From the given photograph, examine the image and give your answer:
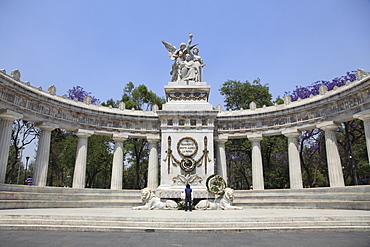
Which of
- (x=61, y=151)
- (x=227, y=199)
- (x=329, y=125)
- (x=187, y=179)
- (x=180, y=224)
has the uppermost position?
(x=329, y=125)

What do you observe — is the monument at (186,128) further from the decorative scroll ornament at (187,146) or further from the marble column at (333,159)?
the marble column at (333,159)

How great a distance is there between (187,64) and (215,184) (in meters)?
13.7

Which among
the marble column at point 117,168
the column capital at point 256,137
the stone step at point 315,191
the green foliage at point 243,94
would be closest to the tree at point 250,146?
the green foliage at point 243,94

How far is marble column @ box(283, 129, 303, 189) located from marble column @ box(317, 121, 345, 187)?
10.1ft

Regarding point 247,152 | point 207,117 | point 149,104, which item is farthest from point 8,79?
point 247,152

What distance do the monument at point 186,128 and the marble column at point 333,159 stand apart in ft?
40.2

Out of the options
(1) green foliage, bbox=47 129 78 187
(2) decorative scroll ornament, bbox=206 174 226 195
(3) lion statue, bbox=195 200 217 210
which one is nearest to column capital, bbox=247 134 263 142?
(2) decorative scroll ornament, bbox=206 174 226 195

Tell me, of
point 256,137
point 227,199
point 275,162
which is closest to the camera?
point 227,199

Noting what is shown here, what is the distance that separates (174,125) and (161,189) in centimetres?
653

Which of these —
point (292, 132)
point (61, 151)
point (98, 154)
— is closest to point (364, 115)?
point (292, 132)

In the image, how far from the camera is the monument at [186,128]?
24875mm

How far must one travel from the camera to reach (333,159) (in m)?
27.8

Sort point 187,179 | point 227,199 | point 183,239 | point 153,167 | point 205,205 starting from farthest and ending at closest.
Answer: point 153,167 → point 187,179 → point 227,199 → point 205,205 → point 183,239

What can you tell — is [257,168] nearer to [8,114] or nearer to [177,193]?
[177,193]
